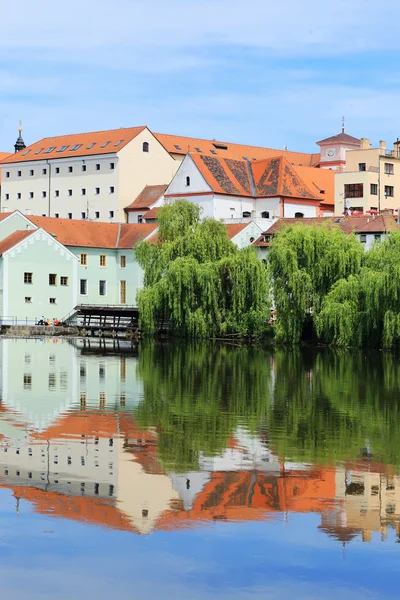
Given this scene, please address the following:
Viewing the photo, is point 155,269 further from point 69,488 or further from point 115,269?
point 69,488

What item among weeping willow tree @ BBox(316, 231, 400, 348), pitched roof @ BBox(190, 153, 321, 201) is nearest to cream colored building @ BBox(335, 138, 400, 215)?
pitched roof @ BBox(190, 153, 321, 201)

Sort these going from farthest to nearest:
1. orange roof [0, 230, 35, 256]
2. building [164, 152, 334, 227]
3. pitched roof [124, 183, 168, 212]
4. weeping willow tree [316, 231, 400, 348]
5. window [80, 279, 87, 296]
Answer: pitched roof [124, 183, 168, 212], building [164, 152, 334, 227], window [80, 279, 87, 296], orange roof [0, 230, 35, 256], weeping willow tree [316, 231, 400, 348]

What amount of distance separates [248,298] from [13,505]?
51.5 m

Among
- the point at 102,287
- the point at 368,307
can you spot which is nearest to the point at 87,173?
the point at 102,287

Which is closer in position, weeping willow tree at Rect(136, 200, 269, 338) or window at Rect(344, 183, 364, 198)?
weeping willow tree at Rect(136, 200, 269, 338)

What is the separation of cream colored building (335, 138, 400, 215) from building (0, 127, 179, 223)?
1780 cm

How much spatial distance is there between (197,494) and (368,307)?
40311 millimetres

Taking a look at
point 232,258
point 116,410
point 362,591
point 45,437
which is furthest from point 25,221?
point 362,591

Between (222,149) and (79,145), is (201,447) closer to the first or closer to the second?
(79,145)

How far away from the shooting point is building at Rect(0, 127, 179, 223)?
353 ft

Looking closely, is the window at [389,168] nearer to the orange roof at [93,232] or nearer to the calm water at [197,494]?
the orange roof at [93,232]

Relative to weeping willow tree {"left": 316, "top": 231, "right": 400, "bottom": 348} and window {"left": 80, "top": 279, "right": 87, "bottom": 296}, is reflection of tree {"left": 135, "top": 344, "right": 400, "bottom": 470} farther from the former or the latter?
window {"left": 80, "top": 279, "right": 87, "bottom": 296}

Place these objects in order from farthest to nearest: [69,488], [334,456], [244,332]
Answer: [244,332], [334,456], [69,488]

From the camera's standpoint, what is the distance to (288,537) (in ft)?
50.5
